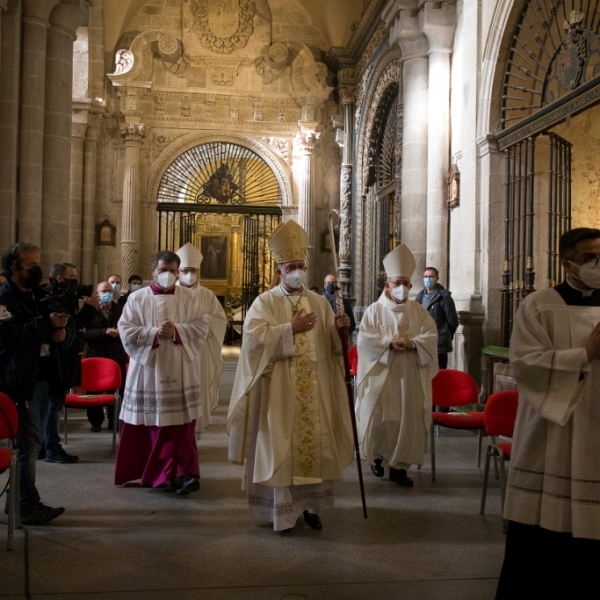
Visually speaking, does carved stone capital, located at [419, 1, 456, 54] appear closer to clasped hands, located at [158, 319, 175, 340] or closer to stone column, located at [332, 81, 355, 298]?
stone column, located at [332, 81, 355, 298]

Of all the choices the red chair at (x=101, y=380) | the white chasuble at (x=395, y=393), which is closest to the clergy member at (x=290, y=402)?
the white chasuble at (x=395, y=393)

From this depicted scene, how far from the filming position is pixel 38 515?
409 cm

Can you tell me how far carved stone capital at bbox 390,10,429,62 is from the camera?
1005cm

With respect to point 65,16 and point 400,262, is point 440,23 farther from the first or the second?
point 400,262

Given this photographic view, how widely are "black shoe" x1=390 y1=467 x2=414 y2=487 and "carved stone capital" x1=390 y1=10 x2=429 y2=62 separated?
6991 mm

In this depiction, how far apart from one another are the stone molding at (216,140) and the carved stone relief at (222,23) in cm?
198

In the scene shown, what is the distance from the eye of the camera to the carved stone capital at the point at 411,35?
33.0 feet

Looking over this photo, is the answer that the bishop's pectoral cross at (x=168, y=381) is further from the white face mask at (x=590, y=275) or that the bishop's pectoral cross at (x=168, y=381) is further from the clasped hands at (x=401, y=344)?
the white face mask at (x=590, y=275)

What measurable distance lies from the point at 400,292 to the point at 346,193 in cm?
971

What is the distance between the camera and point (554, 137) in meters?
7.69

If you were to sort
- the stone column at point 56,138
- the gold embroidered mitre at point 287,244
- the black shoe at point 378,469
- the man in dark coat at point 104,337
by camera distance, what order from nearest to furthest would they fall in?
1. the gold embroidered mitre at point 287,244
2. the black shoe at point 378,469
3. the man in dark coat at point 104,337
4. the stone column at point 56,138

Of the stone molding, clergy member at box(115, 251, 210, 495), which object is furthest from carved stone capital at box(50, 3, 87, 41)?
the stone molding

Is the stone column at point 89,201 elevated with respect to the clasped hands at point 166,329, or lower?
elevated

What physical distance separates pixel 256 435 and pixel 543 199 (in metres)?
5.66
